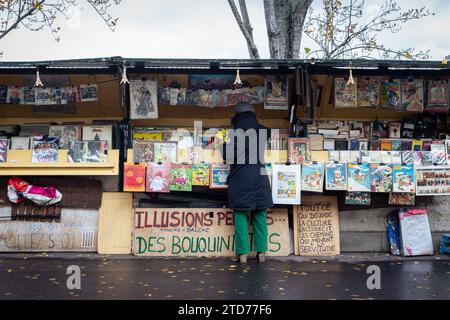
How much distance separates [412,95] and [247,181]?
2800mm

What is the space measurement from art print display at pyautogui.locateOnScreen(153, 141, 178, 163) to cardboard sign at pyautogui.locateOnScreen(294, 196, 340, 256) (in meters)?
1.84

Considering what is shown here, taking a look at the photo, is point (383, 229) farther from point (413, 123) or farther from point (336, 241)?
point (413, 123)

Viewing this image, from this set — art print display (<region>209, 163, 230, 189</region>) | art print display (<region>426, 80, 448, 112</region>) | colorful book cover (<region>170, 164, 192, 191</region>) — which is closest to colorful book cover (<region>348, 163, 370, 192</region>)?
art print display (<region>426, 80, 448, 112</region>)

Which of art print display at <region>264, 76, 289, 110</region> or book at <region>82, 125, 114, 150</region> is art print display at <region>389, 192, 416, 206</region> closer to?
art print display at <region>264, 76, 289, 110</region>

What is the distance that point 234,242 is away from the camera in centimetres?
802

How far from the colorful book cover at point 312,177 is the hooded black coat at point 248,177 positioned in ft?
1.83

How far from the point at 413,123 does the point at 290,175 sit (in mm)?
2140

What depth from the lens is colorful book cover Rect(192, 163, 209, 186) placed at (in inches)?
310

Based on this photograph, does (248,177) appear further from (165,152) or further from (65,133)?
(65,133)

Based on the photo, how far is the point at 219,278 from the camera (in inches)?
263

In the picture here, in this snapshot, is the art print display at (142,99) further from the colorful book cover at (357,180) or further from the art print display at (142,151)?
the colorful book cover at (357,180)
